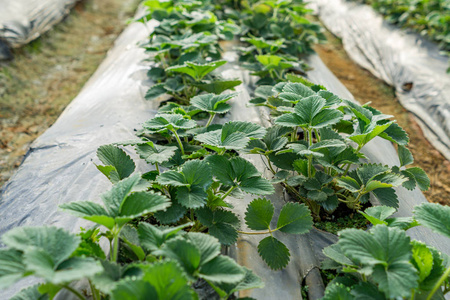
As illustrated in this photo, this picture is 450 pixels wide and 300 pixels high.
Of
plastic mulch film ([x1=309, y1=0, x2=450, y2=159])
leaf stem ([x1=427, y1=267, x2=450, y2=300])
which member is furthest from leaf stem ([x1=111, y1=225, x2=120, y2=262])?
plastic mulch film ([x1=309, y1=0, x2=450, y2=159])

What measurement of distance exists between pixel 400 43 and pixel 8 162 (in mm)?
3871

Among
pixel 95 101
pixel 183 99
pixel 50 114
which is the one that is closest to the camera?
pixel 183 99

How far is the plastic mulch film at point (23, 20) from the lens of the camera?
3.36 metres

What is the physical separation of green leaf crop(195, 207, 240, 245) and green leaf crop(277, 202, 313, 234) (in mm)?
155

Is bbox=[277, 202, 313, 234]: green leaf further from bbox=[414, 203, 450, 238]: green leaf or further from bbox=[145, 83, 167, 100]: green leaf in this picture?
bbox=[145, 83, 167, 100]: green leaf

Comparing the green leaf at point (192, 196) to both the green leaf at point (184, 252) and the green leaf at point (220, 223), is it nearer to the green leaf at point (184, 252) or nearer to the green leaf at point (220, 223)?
the green leaf at point (220, 223)

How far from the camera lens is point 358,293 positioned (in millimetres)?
890

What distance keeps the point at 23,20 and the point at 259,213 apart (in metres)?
3.58

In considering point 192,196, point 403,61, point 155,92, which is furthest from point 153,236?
point 403,61

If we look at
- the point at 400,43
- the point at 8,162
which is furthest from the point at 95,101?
the point at 400,43

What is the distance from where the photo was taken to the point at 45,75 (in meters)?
3.54

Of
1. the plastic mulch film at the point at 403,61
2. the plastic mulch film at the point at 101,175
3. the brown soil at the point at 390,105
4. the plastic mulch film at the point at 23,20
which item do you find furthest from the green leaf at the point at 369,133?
the plastic mulch film at the point at 23,20

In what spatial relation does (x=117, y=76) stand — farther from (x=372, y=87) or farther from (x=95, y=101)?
(x=372, y=87)

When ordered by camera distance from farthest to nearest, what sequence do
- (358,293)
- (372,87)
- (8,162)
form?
(372,87) < (8,162) < (358,293)
